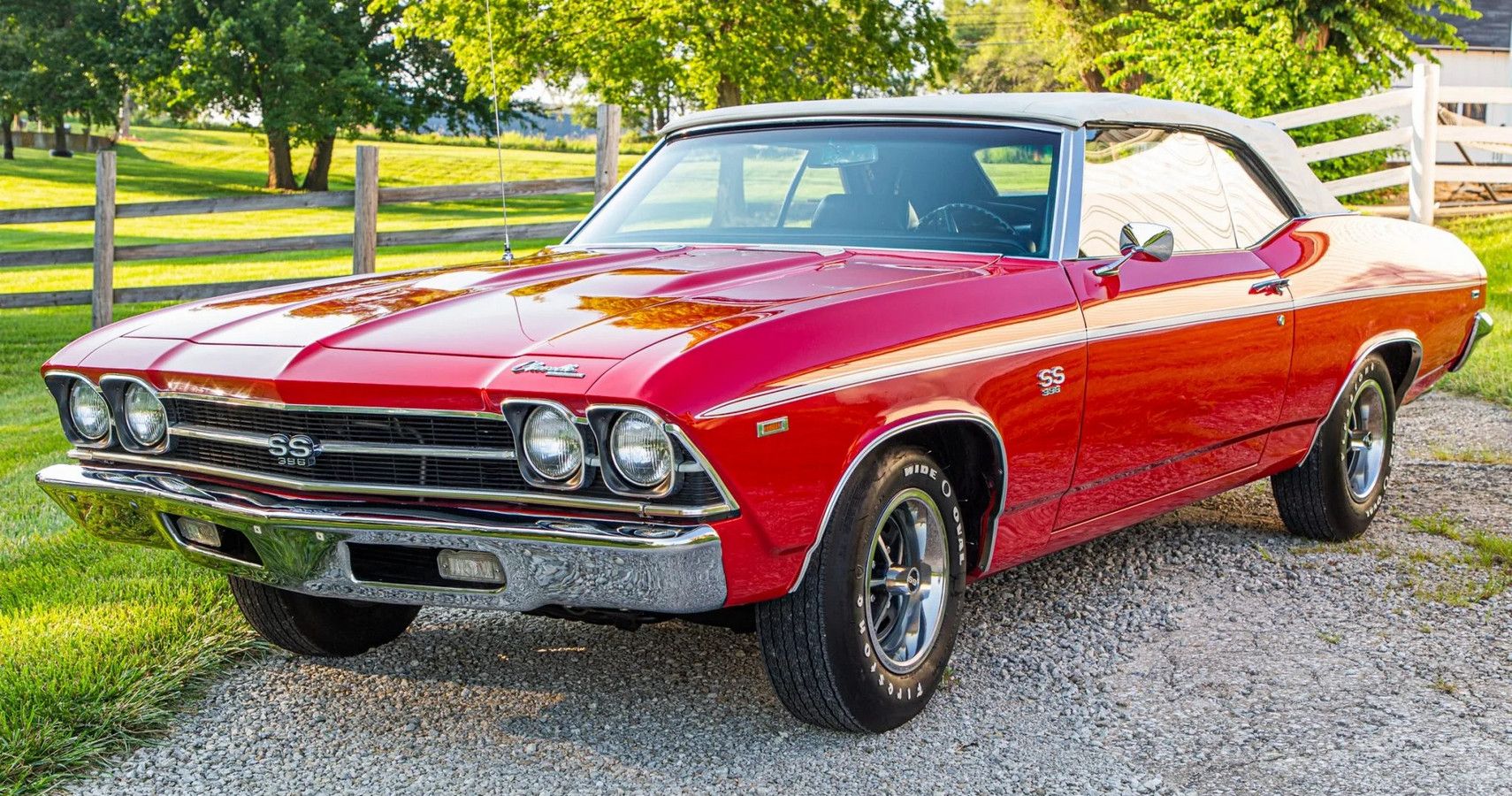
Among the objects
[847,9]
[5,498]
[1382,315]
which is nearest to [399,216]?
[847,9]

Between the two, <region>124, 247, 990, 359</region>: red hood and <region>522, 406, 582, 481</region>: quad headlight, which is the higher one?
<region>124, 247, 990, 359</region>: red hood

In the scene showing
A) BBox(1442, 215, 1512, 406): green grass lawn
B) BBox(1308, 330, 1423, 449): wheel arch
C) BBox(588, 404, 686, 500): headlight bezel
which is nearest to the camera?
BBox(588, 404, 686, 500): headlight bezel

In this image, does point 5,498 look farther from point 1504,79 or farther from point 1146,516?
point 1504,79

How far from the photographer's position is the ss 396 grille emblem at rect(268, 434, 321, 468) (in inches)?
134

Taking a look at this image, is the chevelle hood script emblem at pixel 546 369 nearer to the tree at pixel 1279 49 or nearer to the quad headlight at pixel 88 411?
the quad headlight at pixel 88 411

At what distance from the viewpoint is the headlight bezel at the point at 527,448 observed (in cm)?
313

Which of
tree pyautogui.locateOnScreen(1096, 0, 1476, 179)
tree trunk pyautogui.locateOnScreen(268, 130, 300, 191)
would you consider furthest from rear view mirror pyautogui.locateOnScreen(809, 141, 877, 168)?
tree trunk pyautogui.locateOnScreen(268, 130, 300, 191)

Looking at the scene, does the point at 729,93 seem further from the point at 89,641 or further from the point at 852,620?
the point at 852,620

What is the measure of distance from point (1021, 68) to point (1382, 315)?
84772mm

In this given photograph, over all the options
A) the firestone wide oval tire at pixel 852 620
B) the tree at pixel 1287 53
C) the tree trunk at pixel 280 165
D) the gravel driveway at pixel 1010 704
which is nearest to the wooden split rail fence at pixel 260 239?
the gravel driveway at pixel 1010 704

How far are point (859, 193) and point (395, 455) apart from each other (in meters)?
1.90

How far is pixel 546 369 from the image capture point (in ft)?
10.4

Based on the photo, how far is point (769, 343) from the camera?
3287 mm

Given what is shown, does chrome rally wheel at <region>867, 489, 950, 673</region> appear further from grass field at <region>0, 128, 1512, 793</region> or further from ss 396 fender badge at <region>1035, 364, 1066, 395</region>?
grass field at <region>0, 128, 1512, 793</region>
